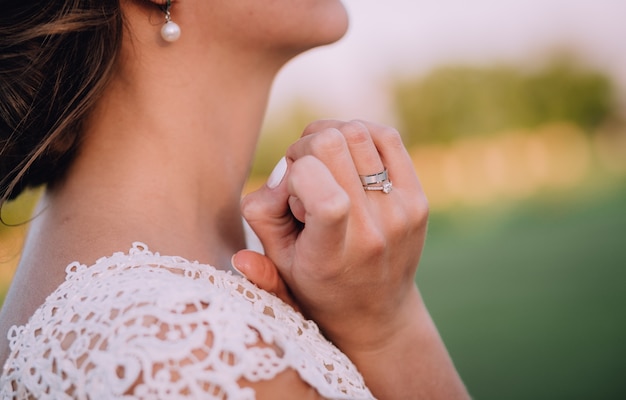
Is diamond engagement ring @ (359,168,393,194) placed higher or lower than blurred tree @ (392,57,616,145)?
higher

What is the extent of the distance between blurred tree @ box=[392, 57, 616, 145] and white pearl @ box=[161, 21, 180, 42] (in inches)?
518

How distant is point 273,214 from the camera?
59.6 inches

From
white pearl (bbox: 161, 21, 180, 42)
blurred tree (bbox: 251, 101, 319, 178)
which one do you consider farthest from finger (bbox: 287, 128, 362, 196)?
blurred tree (bbox: 251, 101, 319, 178)

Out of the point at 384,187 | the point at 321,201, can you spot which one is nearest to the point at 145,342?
the point at 321,201

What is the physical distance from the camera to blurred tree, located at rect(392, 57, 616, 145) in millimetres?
14984

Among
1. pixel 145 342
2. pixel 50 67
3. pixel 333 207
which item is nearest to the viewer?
pixel 145 342

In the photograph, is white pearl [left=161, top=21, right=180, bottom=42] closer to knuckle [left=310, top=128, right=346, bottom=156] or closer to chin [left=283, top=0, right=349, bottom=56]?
chin [left=283, top=0, right=349, bottom=56]

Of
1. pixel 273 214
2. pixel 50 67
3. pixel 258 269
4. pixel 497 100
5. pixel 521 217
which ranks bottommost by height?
pixel 521 217

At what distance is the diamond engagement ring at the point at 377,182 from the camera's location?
1.47 meters

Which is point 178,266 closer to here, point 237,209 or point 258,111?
point 237,209

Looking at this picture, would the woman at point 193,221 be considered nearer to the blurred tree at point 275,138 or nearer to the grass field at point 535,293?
the grass field at point 535,293

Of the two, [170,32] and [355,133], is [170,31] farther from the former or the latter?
[355,133]

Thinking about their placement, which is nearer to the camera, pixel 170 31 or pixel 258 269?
pixel 258 269

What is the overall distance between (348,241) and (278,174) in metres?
0.24
